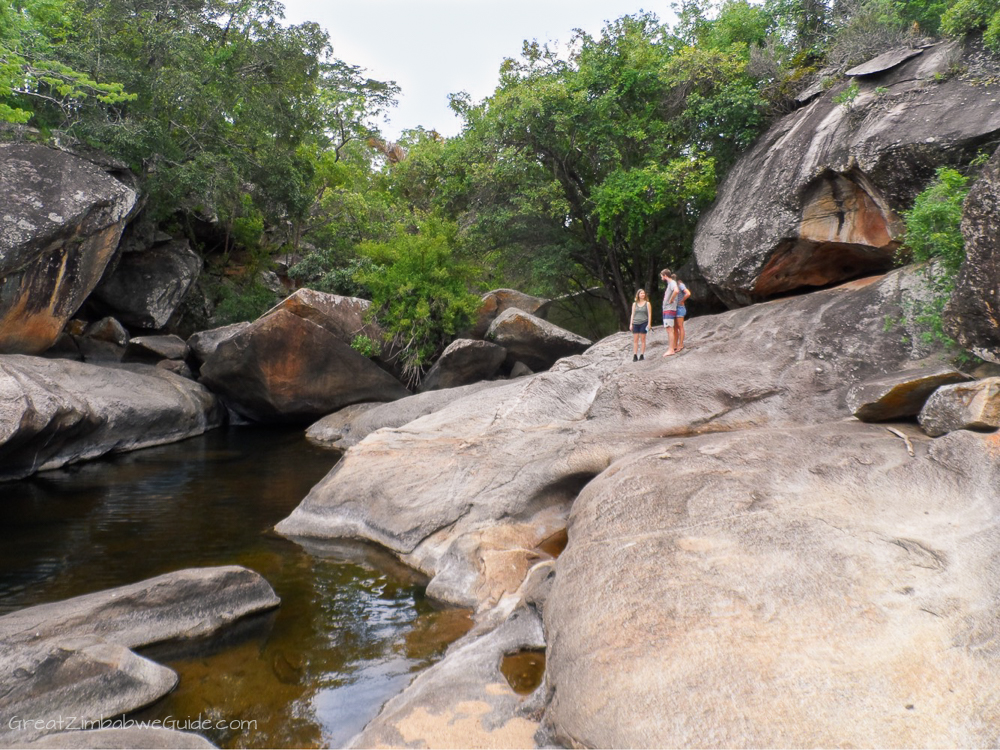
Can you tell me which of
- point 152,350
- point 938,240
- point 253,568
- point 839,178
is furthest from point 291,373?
point 938,240

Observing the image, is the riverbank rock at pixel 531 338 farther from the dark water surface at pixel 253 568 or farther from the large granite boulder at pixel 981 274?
the large granite boulder at pixel 981 274

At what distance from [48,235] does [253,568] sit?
11.3 meters

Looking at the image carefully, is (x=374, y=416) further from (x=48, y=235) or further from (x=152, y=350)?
(x=152, y=350)

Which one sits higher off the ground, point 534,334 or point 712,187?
point 712,187

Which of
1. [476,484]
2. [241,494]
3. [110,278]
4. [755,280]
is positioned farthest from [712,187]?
[110,278]

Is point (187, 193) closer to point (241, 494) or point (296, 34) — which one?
point (296, 34)

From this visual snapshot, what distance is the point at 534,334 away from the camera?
20.7 m

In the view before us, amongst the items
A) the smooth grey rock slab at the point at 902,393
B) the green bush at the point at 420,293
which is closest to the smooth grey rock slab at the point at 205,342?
the green bush at the point at 420,293

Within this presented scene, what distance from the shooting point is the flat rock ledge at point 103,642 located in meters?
5.13

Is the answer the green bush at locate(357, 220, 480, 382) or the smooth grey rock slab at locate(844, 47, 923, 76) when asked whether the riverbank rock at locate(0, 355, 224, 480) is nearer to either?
the green bush at locate(357, 220, 480, 382)

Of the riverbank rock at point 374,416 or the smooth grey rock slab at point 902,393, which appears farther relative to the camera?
the riverbank rock at point 374,416

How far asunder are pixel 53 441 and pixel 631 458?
13075 millimetres

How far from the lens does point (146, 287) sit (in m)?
23.5

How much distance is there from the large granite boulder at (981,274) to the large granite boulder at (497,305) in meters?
15.2
